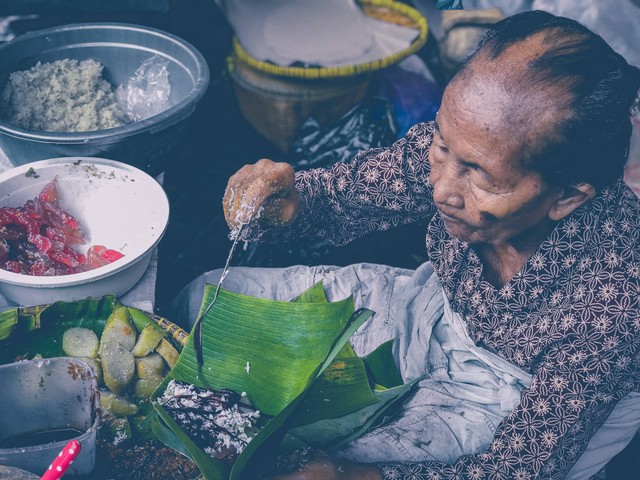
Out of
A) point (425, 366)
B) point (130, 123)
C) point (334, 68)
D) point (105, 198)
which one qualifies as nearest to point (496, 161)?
point (425, 366)

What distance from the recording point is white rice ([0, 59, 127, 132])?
8.15 ft

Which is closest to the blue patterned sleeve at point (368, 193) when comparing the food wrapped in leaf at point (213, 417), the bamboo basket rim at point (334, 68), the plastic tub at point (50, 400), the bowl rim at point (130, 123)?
the bowl rim at point (130, 123)

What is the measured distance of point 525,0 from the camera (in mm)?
3215

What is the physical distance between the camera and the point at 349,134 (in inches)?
142

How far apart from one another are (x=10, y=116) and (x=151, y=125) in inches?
24.2

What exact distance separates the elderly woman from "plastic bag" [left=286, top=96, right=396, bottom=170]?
1.15 meters

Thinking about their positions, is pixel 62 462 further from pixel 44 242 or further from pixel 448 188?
pixel 448 188

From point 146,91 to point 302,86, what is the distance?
95 cm

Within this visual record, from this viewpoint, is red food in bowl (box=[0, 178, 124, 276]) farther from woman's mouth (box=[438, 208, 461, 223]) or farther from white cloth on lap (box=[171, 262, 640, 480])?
woman's mouth (box=[438, 208, 461, 223])

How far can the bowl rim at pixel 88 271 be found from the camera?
184 centimetres

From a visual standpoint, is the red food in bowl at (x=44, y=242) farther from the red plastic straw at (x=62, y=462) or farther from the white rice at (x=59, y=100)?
the red plastic straw at (x=62, y=462)

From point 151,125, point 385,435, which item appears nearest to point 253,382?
point 385,435

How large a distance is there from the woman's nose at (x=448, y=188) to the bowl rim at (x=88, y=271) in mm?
886

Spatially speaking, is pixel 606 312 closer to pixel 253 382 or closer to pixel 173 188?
pixel 253 382
